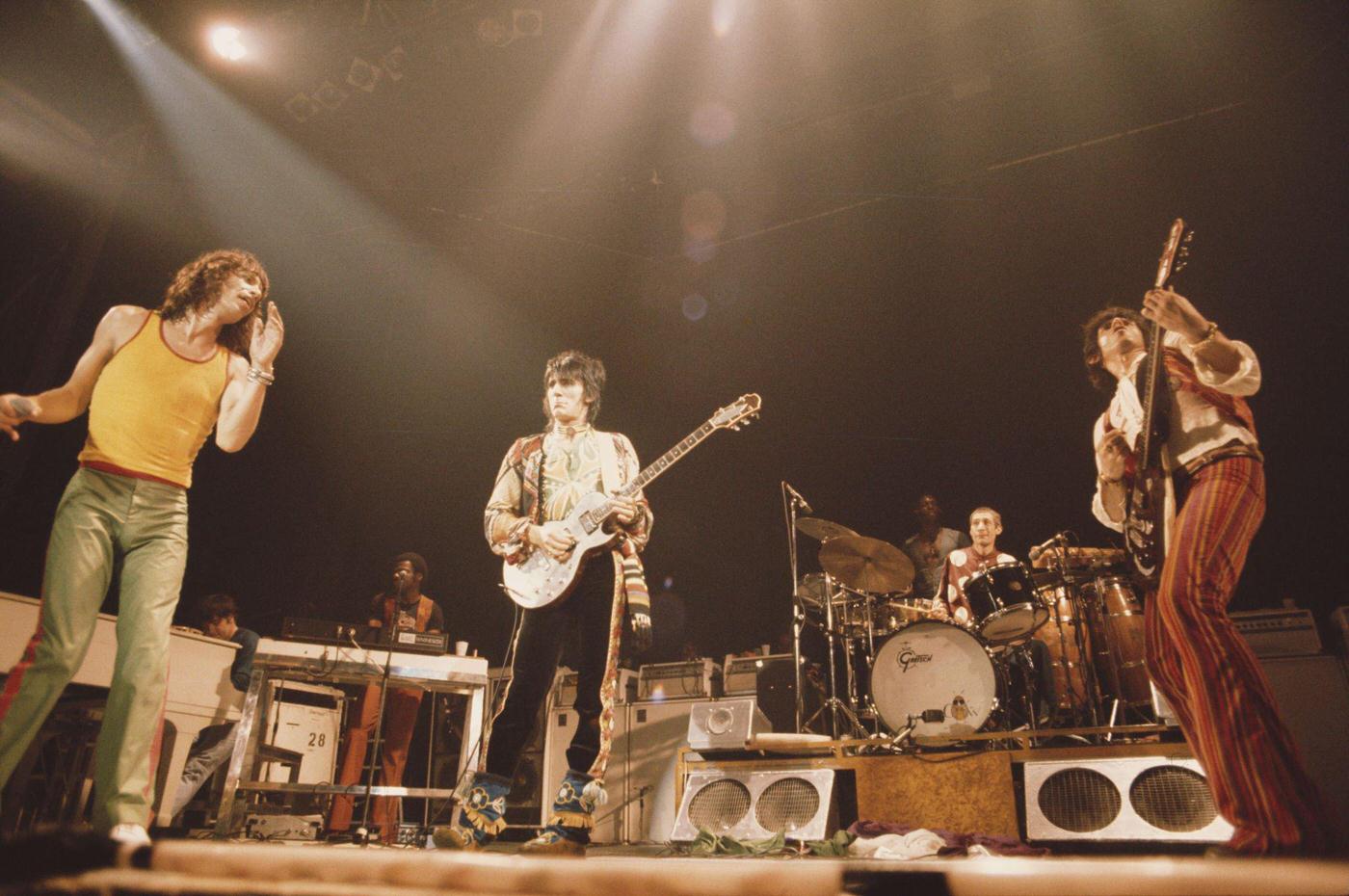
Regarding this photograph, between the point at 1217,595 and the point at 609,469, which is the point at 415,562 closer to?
the point at 609,469

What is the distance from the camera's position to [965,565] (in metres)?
6.29

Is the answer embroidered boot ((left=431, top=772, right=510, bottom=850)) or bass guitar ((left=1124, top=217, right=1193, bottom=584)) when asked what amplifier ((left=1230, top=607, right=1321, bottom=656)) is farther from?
embroidered boot ((left=431, top=772, right=510, bottom=850))

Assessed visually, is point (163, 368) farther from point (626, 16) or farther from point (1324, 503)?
point (1324, 503)

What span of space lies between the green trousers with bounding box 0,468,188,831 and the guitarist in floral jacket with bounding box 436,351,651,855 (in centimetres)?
102

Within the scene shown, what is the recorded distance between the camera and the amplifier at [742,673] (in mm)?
7074

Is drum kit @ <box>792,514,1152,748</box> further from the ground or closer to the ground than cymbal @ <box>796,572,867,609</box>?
closer to the ground

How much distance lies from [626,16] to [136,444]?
5.04 meters

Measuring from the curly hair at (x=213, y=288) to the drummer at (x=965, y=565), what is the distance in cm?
488

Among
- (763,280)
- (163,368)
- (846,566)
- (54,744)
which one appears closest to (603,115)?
(763,280)

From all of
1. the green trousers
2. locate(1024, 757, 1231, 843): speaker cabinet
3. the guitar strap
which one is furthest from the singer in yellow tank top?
locate(1024, 757, 1231, 843): speaker cabinet

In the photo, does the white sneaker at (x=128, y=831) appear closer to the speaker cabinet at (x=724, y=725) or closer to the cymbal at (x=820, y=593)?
the speaker cabinet at (x=724, y=725)

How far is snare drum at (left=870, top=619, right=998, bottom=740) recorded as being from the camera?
466 centimetres

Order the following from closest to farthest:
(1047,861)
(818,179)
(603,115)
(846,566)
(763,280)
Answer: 1. (1047,861)
2. (846,566)
3. (603,115)
4. (818,179)
5. (763,280)

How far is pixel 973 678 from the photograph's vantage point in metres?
4.73
